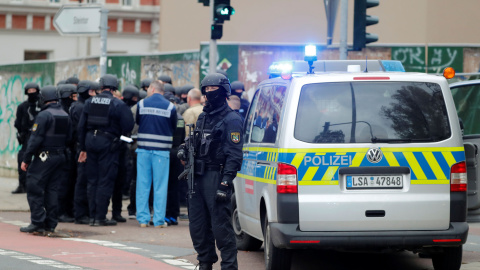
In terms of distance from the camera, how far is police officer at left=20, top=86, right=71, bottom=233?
1218cm

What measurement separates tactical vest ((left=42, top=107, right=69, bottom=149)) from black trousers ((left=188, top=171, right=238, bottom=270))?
3.96 metres

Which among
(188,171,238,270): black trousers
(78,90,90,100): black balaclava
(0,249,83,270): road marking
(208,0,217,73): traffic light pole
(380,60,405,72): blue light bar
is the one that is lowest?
(0,249,83,270): road marking

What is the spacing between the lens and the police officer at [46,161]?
40.0 feet

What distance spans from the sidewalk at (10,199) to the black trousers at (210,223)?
290 inches

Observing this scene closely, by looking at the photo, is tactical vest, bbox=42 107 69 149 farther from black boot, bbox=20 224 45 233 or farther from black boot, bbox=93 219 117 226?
black boot, bbox=93 219 117 226

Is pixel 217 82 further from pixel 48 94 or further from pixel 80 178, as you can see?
pixel 80 178

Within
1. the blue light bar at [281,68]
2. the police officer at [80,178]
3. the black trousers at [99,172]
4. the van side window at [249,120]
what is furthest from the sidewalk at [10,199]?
the blue light bar at [281,68]

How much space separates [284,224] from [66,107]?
642cm

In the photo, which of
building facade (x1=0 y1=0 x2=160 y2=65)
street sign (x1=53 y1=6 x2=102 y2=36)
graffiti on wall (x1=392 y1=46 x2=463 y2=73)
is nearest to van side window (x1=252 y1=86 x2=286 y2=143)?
street sign (x1=53 y1=6 x2=102 y2=36)

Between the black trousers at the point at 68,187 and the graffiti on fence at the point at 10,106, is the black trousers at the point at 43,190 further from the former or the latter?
the graffiti on fence at the point at 10,106

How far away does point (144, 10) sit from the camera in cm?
4606

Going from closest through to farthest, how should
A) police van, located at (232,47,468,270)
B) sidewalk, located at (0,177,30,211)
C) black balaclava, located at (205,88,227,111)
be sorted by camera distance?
police van, located at (232,47,468,270) < black balaclava, located at (205,88,227,111) < sidewalk, located at (0,177,30,211)

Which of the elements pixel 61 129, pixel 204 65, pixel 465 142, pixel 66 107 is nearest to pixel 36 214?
pixel 61 129

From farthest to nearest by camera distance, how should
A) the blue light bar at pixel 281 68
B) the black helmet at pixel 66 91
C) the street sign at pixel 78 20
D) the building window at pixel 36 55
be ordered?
the building window at pixel 36 55 < the street sign at pixel 78 20 < the black helmet at pixel 66 91 < the blue light bar at pixel 281 68
